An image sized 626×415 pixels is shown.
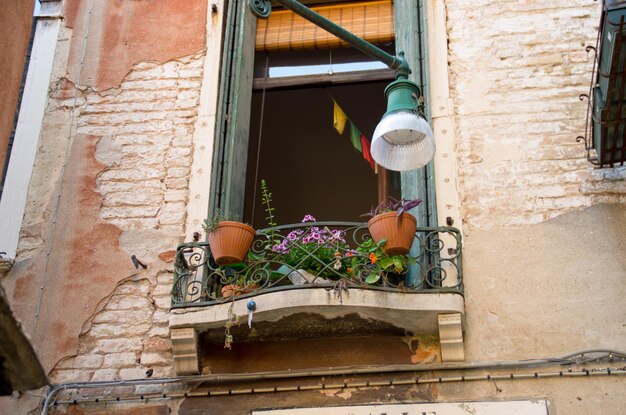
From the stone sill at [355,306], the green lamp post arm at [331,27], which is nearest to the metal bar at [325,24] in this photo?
the green lamp post arm at [331,27]

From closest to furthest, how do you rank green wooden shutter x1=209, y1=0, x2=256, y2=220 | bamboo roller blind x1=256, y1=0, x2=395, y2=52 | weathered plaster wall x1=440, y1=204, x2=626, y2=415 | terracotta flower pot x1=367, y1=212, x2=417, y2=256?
weathered plaster wall x1=440, y1=204, x2=626, y2=415 → terracotta flower pot x1=367, y1=212, x2=417, y2=256 → green wooden shutter x1=209, y1=0, x2=256, y2=220 → bamboo roller blind x1=256, y1=0, x2=395, y2=52

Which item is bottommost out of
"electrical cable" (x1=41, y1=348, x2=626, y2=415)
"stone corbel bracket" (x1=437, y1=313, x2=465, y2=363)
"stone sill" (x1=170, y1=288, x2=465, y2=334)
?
"electrical cable" (x1=41, y1=348, x2=626, y2=415)

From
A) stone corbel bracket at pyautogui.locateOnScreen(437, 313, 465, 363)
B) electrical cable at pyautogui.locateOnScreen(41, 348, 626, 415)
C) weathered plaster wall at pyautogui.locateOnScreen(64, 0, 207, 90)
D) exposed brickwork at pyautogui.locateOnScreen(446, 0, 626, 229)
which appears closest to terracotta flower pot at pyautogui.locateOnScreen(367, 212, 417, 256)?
stone corbel bracket at pyautogui.locateOnScreen(437, 313, 465, 363)

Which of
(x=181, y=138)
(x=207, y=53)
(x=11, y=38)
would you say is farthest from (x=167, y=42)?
(x=11, y=38)

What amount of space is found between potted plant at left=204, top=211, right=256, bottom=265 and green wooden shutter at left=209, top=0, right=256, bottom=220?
477 mm

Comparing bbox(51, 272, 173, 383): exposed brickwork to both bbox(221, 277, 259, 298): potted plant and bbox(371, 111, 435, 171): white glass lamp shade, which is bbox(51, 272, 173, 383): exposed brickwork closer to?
bbox(221, 277, 259, 298): potted plant

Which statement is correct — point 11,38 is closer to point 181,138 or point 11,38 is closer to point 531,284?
point 181,138

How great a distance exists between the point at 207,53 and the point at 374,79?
4.53ft

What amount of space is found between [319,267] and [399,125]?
1254 mm

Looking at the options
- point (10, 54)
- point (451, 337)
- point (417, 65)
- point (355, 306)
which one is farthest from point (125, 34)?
point (451, 337)

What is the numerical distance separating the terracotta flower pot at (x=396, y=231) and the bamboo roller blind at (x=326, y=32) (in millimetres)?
2284

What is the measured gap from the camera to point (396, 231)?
6.07 metres

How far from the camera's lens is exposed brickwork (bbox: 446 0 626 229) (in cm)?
656

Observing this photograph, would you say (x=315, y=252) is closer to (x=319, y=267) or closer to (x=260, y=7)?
(x=319, y=267)
